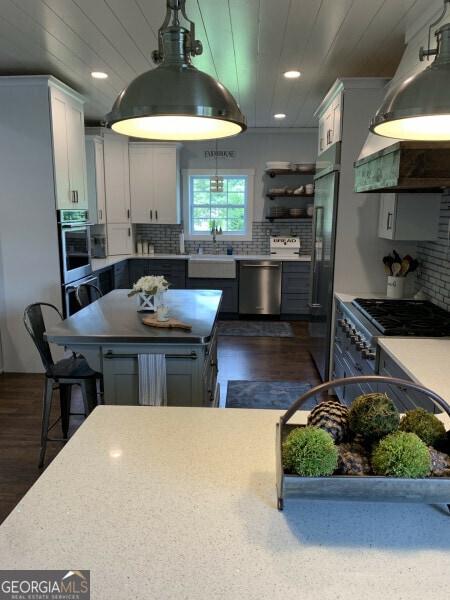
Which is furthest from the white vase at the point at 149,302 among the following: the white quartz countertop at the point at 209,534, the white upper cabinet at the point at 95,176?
the white upper cabinet at the point at 95,176

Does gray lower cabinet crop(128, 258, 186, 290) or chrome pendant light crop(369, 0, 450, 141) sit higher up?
chrome pendant light crop(369, 0, 450, 141)

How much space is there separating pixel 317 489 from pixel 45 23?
309cm

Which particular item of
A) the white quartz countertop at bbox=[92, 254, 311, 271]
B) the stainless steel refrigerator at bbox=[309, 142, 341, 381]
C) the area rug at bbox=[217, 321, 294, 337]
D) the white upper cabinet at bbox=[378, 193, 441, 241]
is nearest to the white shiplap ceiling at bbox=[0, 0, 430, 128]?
the stainless steel refrigerator at bbox=[309, 142, 341, 381]

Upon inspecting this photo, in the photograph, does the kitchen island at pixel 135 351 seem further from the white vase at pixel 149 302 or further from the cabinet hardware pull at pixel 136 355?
the white vase at pixel 149 302

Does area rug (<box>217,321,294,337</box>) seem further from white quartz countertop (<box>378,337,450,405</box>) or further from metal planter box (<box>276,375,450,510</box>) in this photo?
metal planter box (<box>276,375,450,510</box>)

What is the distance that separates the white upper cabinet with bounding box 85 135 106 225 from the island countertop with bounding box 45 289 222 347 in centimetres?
282

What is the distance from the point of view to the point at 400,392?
7.29ft

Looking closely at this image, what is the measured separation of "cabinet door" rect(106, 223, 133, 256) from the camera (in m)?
6.40

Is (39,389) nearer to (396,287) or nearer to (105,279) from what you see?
(105,279)

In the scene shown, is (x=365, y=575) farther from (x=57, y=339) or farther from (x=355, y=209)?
(x=355, y=209)

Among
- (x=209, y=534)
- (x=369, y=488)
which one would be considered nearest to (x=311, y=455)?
(x=369, y=488)

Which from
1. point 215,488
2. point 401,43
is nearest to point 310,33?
point 401,43

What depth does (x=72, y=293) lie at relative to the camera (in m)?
4.23

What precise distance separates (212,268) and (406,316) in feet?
12.5
